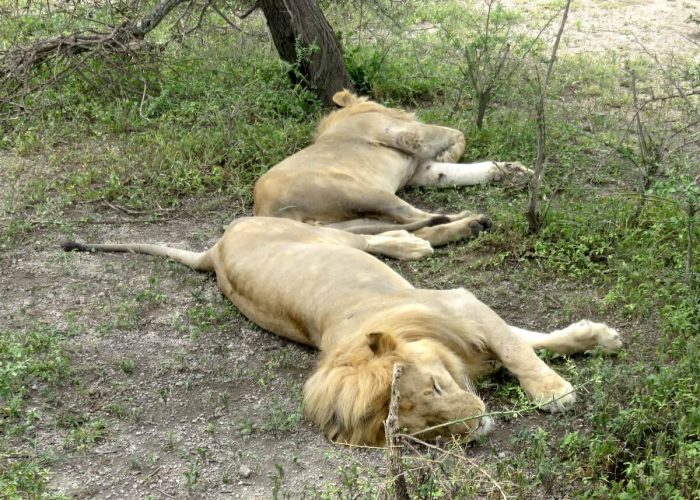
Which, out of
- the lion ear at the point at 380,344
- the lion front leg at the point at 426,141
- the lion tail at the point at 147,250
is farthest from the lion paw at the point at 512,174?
the lion ear at the point at 380,344

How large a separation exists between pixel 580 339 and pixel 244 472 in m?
1.40

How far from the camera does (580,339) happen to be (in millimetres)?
3754

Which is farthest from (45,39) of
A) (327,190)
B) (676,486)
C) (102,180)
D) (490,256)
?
(676,486)

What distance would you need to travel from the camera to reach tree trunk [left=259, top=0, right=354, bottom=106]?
670 centimetres

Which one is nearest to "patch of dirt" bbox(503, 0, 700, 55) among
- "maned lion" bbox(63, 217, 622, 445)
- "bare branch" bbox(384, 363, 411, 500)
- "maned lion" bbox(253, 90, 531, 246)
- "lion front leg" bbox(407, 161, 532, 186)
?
"maned lion" bbox(253, 90, 531, 246)

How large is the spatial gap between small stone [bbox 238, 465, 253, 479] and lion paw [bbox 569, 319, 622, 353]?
1373 millimetres

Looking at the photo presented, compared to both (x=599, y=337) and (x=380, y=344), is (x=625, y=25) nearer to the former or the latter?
(x=599, y=337)

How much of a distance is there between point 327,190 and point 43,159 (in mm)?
2100

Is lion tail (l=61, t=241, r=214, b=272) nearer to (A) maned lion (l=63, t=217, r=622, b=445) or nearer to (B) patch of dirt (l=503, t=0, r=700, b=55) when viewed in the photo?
(A) maned lion (l=63, t=217, r=622, b=445)

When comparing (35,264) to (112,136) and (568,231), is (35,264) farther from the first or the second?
(568,231)

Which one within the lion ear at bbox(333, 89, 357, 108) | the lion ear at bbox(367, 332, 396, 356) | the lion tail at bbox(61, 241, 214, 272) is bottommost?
the lion tail at bbox(61, 241, 214, 272)

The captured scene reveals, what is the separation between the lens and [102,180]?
6.05 meters

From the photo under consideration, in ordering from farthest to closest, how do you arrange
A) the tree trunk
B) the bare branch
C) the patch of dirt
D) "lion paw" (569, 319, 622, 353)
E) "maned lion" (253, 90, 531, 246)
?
1. the patch of dirt
2. the tree trunk
3. "maned lion" (253, 90, 531, 246)
4. "lion paw" (569, 319, 622, 353)
5. the bare branch

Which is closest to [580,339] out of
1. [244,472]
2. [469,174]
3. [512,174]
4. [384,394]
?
[384,394]
